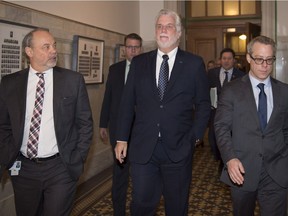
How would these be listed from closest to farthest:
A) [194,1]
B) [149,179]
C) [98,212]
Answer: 1. [149,179]
2. [98,212]
3. [194,1]

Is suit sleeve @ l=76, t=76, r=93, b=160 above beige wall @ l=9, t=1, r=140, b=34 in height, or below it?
below

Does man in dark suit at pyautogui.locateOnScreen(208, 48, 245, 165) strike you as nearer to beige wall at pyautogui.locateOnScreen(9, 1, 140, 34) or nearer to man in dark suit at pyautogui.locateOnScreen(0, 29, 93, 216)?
beige wall at pyautogui.locateOnScreen(9, 1, 140, 34)

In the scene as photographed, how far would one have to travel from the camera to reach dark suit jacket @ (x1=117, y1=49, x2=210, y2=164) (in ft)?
9.62

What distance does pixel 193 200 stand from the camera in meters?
4.83

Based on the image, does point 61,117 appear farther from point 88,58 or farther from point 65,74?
point 88,58

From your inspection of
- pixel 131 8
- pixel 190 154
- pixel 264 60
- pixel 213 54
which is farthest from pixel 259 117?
pixel 213 54

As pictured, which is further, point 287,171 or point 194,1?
point 194,1

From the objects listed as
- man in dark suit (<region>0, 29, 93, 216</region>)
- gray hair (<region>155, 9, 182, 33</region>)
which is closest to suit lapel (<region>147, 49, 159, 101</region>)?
gray hair (<region>155, 9, 182, 33</region>)

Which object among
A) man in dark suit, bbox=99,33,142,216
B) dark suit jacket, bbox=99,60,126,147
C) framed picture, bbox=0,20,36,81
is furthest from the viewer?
dark suit jacket, bbox=99,60,126,147

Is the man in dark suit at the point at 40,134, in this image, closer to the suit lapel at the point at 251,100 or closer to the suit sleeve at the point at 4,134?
the suit sleeve at the point at 4,134

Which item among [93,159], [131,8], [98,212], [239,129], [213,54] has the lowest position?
[98,212]

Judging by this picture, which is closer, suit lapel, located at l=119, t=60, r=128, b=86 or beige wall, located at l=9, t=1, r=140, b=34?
suit lapel, located at l=119, t=60, r=128, b=86

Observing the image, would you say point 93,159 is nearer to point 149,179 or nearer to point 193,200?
point 193,200

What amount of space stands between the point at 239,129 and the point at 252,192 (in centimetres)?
46
